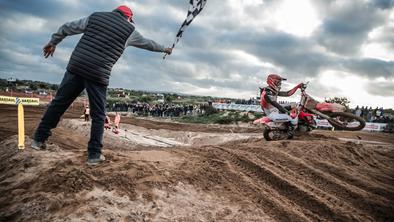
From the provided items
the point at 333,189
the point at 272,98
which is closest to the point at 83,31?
the point at 333,189

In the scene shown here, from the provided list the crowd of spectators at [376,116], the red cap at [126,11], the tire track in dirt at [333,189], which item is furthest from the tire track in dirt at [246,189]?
the crowd of spectators at [376,116]

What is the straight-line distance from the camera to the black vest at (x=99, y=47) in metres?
4.38

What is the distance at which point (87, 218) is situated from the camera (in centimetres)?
325

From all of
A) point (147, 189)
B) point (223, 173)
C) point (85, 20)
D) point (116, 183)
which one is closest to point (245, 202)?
Answer: point (223, 173)

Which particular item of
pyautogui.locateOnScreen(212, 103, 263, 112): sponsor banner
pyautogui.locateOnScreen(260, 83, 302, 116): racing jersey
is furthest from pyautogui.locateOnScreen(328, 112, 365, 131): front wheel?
pyautogui.locateOnScreen(212, 103, 263, 112): sponsor banner

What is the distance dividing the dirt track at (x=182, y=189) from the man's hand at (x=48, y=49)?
4.47 ft

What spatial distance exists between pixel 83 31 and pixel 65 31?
36 centimetres

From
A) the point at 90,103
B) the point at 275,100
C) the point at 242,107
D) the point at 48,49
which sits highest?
the point at 48,49

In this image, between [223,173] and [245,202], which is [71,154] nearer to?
[223,173]

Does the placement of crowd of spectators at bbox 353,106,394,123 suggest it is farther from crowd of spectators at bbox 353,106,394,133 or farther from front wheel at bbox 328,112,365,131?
front wheel at bbox 328,112,365,131

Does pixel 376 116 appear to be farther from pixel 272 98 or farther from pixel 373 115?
pixel 272 98

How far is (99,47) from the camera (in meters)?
4.39

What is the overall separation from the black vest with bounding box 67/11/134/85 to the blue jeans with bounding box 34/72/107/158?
110 mm

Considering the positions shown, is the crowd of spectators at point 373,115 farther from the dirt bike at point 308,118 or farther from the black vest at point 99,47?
the black vest at point 99,47
